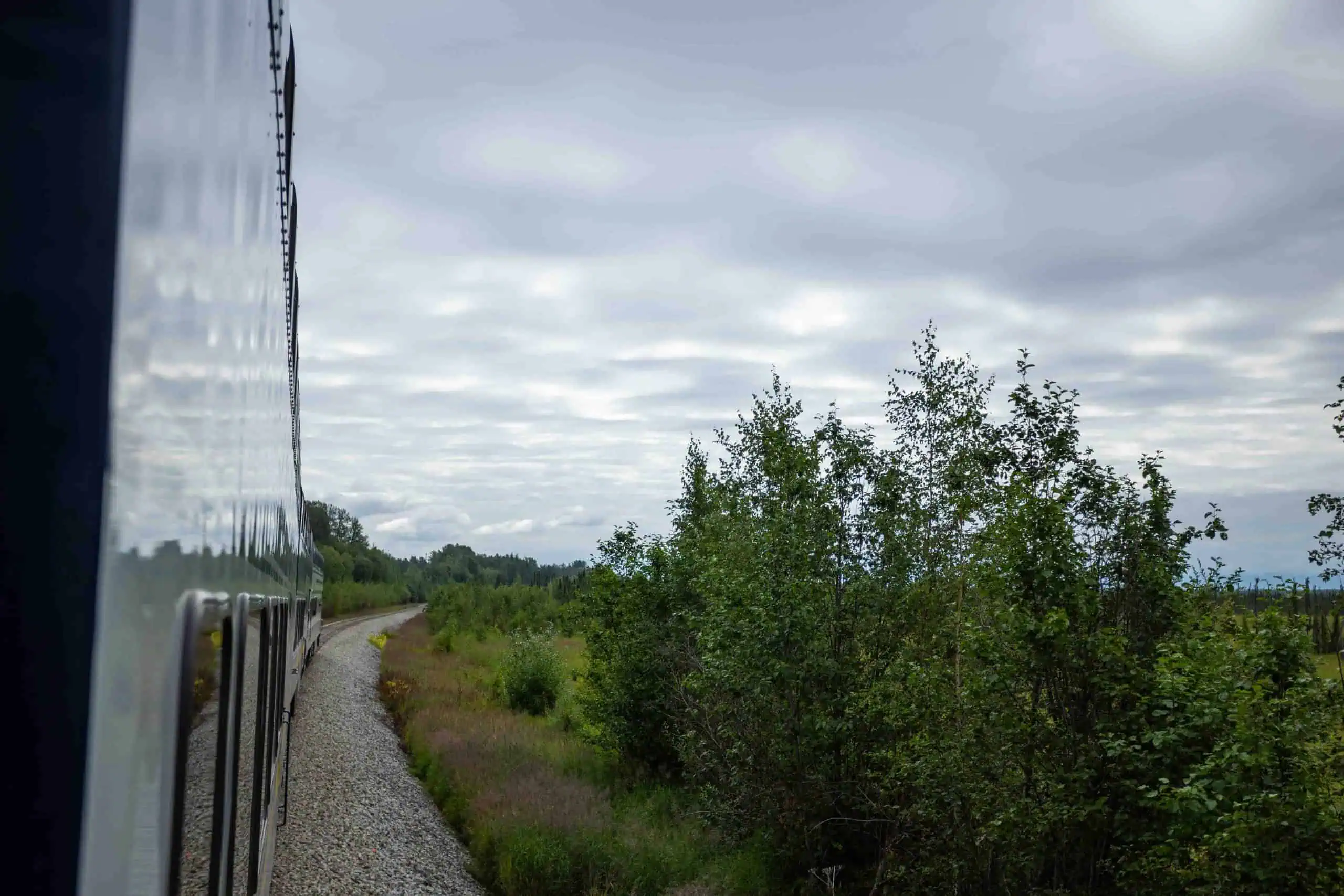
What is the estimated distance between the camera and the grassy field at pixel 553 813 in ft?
43.5

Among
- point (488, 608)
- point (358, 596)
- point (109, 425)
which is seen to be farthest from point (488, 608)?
point (109, 425)

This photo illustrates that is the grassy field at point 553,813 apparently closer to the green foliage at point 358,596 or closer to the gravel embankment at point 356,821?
the gravel embankment at point 356,821

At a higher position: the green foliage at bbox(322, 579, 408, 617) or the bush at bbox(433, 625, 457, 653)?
the green foliage at bbox(322, 579, 408, 617)

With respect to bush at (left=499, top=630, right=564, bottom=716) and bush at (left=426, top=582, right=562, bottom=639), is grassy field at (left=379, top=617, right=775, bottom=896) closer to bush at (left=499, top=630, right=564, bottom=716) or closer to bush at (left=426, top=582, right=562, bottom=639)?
bush at (left=499, top=630, right=564, bottom=716)

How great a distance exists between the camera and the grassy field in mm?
13266

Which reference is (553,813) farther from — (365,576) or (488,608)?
(365,576)

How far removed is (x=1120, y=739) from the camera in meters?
9.23

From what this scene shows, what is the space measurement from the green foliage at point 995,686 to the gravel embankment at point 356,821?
396 centimetres

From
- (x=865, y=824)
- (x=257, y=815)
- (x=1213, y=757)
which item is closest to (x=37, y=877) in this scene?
(x=257, y=815)

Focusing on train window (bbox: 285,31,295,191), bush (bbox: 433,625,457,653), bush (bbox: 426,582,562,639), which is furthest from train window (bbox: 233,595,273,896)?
bush (bbox: 426,582,562,639)

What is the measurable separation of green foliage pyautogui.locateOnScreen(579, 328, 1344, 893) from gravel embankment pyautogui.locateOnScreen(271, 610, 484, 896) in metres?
3.96

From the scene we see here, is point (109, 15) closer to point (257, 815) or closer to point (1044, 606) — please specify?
point (257, 815)

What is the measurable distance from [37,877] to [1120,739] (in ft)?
32.2

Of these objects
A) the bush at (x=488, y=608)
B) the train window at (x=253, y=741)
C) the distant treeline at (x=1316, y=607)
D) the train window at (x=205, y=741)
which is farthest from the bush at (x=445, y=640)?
the train window at (x=205, y=741)
